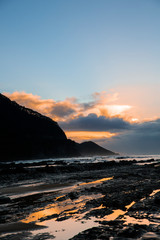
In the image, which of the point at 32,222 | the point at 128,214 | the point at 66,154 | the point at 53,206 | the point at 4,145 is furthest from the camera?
the point at 66,154

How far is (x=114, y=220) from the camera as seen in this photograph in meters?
6.67

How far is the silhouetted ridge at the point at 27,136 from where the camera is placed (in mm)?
108750

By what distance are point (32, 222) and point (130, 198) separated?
5656 millimetres

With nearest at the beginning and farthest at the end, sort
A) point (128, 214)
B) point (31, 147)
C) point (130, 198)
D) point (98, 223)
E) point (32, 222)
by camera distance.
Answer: point (98, 223) → point (32, 222) → point (128, 214) → point (130, 198) → point (31, 147)

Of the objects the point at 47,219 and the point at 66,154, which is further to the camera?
the point at 66,154

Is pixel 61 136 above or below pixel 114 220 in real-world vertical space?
above

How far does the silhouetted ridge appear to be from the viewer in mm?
108750

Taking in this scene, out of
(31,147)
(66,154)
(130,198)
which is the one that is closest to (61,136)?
(66,154)

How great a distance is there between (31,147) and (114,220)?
120m

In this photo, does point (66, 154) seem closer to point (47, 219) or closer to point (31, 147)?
point (31, 147)

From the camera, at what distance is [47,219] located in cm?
732

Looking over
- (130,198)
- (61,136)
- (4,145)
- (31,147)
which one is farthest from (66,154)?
(130,198)

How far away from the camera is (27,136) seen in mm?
124250

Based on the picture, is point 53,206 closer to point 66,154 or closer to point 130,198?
point 130,198
